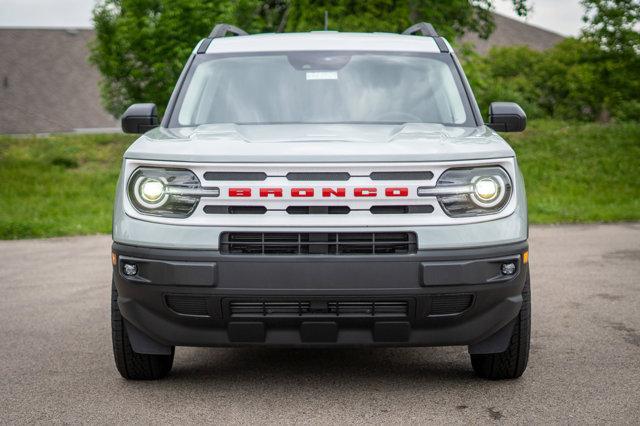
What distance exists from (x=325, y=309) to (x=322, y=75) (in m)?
1.97

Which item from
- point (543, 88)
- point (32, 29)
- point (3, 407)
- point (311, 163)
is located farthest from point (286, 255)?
point (32, 29)

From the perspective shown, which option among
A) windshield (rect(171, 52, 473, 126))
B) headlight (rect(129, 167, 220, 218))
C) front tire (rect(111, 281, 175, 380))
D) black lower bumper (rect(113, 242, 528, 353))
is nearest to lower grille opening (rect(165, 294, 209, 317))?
black lower bumper (rect(113, 242, 528, 353))

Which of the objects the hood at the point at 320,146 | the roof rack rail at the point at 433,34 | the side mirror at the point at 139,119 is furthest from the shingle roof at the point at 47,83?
the hood at the point at 320,146

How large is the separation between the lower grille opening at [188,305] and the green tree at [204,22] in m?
22.7

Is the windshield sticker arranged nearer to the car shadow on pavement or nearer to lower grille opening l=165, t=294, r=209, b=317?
the car shadow on pavement

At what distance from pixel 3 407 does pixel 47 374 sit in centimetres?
77

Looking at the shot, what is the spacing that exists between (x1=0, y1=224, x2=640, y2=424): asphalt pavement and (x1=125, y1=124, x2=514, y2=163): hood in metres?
1.21

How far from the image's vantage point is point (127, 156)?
200 inches

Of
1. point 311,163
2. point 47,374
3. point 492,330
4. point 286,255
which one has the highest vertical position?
point 311,163

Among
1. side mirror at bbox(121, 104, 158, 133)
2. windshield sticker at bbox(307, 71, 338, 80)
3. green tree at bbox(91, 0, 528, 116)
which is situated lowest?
green tree at bbox(91, 0, 528, 116)

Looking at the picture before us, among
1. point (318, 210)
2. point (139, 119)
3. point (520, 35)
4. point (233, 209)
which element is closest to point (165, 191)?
point (233, 209)

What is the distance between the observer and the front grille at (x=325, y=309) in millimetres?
4832

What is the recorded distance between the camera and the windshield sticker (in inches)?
248

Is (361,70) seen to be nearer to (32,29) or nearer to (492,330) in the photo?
(492,330)
